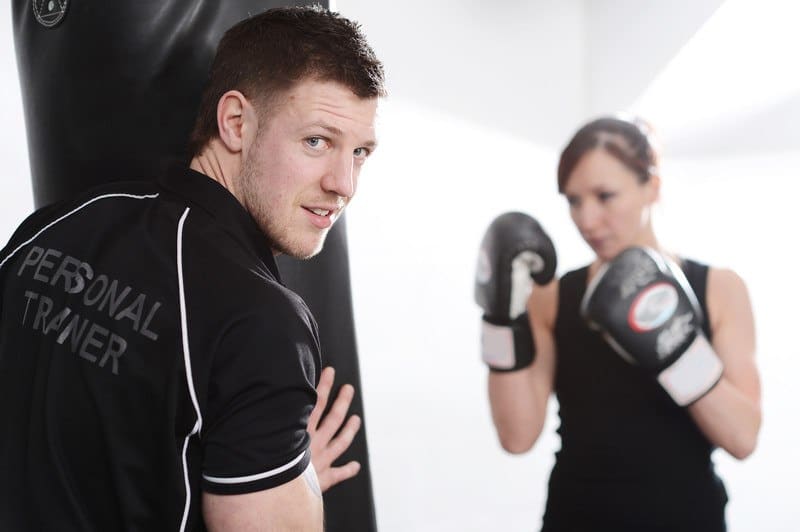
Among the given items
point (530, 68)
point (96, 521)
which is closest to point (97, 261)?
point (96, 521)

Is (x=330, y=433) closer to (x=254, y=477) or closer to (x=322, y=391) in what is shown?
(x=322, y=391)

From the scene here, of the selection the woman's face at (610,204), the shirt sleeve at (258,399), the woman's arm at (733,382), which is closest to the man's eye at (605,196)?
the woman's face at (610,204)

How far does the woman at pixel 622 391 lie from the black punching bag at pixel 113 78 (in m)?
0.73

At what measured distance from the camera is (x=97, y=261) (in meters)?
0.86

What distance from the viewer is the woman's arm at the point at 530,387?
1.57m

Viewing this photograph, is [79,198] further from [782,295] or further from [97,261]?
[782,295]

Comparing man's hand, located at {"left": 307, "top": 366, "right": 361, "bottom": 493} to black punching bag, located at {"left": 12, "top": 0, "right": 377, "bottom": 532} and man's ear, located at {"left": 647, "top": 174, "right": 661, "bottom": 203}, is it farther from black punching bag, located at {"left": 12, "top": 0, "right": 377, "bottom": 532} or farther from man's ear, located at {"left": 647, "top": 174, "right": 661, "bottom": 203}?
man's ear, located at {"left": 647, "top": 174, "right": 661, "bottom": 203}

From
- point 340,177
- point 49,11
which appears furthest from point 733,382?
point 49,11

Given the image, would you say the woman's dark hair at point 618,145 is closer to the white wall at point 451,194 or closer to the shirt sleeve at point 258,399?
the white wall at point 451,194

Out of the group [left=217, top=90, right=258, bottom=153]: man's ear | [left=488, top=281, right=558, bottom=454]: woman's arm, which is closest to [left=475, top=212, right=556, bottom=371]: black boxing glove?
[left=488, top=281, right=558, bottom=454]: woman's arm

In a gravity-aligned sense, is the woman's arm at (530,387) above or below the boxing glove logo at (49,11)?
below

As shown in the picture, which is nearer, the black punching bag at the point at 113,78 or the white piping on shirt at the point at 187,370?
the white piping on shirt at the point at 187,370

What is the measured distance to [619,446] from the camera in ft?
4.90

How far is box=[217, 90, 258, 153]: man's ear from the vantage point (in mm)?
1003
